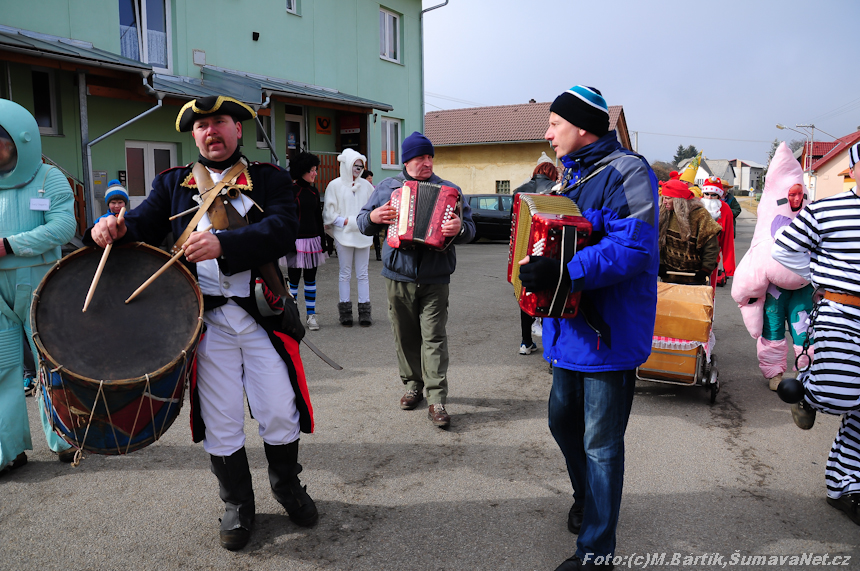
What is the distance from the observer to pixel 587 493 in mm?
2885

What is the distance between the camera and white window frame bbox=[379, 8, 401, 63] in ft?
67.5

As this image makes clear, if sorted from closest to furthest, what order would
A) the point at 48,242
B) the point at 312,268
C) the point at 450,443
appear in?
the point at 48,242, the point at 450,443, the point at 312,268

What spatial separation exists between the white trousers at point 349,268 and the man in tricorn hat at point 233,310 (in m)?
5.16

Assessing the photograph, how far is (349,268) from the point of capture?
8516mm

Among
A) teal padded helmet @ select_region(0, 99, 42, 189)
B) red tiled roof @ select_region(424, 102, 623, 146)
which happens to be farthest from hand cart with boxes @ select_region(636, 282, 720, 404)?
red tiled roof @ select_region(424, 102, 623, 146)

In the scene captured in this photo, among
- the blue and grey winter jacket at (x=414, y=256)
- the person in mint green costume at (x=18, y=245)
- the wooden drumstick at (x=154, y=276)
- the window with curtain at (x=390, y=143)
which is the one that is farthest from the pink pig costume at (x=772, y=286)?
the window with curtain at (x=390, y=143)

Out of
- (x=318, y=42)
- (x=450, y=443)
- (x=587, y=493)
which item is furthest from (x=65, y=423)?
(x=318, y=42)

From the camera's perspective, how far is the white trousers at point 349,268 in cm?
842

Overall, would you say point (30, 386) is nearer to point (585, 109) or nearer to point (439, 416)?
point (439, 416)

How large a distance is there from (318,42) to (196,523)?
16.5m

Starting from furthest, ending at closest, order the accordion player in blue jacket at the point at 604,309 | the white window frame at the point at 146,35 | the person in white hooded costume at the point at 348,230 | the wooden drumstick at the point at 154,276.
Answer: the white window frame at the point at 146,35, the person in white hooded costume at the point at 348,230, the wooden drumstick at the point at 154,276, the accordion player in blue jacket at the point at 604,309

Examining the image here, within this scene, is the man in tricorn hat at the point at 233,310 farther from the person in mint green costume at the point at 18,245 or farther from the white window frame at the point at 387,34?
the white window frame at the point at 387,34

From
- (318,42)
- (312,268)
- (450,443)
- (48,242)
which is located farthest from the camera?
(318,42)

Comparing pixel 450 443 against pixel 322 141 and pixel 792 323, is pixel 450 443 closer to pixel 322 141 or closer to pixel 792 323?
pixel 792 323
